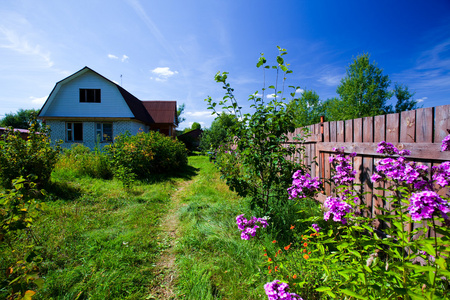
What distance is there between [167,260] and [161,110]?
2145cm

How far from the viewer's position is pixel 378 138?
279 cm

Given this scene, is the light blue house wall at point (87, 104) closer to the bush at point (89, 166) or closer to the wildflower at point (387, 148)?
the bush at point (89, 166)

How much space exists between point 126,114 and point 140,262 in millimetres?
15126

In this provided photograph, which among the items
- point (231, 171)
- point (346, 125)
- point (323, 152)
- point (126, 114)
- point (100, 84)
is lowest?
point (231, 171)

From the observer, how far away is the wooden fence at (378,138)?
6.94 ft

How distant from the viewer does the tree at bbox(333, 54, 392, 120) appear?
23.3 meters

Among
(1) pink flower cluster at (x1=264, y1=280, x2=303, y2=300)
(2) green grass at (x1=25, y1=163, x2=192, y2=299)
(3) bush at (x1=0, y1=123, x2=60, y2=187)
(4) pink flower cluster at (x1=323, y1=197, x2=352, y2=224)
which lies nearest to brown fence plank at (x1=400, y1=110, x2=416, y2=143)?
(4) pink flower cluster at (x1=323, y1=197, x2=352, y2=224)

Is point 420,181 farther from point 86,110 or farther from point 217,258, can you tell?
point 86,110

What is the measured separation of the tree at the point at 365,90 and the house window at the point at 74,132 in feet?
90.4

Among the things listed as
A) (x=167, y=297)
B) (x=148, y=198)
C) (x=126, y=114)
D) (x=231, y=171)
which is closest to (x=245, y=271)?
(x=167, y=297)

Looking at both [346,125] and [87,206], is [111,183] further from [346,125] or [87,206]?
[346,125]

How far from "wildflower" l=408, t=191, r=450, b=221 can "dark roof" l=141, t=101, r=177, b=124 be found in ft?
70.5

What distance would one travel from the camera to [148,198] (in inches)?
207

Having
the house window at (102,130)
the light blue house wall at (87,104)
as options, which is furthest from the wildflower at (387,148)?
the house window at (102,130)
